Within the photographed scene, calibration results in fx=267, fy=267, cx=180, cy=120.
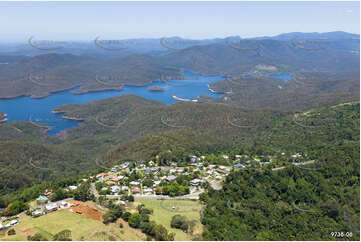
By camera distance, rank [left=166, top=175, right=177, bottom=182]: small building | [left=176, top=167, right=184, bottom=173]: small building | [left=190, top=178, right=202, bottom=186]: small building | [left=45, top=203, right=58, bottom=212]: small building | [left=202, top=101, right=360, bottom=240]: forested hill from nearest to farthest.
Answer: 1. [left=202, top=101, right=360, bottom=240]: forested hill
2. [left=45, top=203, right=58, bottom=212]: small building
3. [left=190, top=178, right=202, bottom=186]: small building
4. [left=166, top=175, right=177, bottom=182]: small building
5. [left=176, top=167, right=184, bottom=173]: small building

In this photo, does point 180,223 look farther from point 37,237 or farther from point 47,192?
point 47,192

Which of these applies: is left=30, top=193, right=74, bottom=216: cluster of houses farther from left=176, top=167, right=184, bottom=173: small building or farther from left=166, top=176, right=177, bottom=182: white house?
left=176, top=167, right=184, bottom=173: small building

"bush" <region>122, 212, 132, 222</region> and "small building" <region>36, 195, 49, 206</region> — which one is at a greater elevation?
"bush" <region>122, 212, 132, 222</region>

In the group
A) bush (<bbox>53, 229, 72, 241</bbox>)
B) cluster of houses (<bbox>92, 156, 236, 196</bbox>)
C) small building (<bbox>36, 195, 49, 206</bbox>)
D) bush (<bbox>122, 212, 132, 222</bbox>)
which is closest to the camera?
bush (<bbox>53, 229, 72, 241</bbox>)

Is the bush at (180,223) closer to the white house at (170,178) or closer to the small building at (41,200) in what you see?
the white house at (170,178)

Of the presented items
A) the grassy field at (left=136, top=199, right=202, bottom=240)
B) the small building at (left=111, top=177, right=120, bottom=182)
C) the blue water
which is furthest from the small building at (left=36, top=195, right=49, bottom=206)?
the blue water

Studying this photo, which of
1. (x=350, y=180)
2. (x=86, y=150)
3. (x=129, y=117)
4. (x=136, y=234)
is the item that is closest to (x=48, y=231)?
(x=136, y=234)

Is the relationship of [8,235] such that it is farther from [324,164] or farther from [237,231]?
[324,164]

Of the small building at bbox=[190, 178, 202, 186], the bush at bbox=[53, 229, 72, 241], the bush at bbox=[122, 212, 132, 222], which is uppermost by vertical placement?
the bush at bbox=[53, 229, 72, 241]
